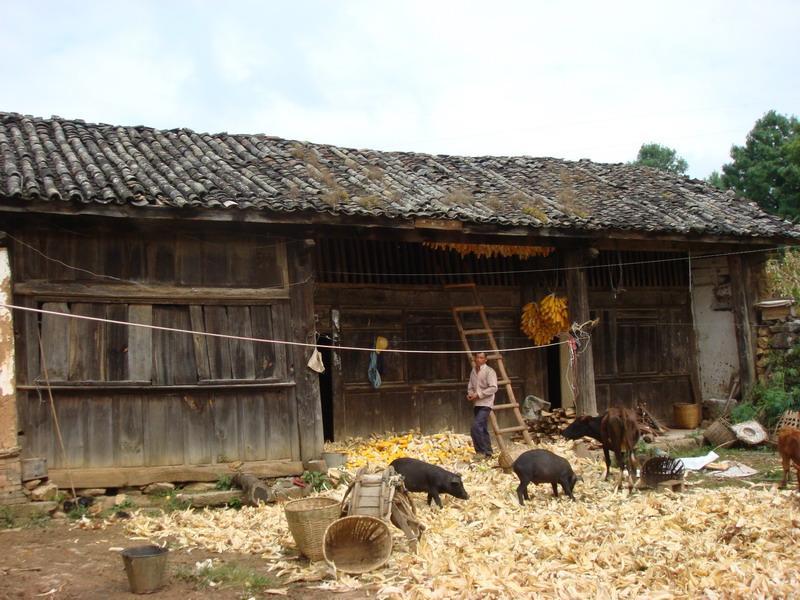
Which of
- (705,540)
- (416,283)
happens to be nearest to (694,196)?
(416,283)

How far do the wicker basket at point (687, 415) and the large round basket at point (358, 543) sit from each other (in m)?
9.45

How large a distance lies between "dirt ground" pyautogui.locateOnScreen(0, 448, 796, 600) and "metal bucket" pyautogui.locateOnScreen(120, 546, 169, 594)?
10 cm

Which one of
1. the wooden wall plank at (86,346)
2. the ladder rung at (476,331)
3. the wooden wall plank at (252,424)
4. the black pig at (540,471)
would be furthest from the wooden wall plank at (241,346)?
the ladder rung at (476,331)

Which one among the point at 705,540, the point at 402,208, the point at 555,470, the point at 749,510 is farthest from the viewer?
the point at 402,208

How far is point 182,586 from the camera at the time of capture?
22.2 ft

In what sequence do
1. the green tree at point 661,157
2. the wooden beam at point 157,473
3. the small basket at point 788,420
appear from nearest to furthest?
the wooden beam at point 157,473 → the small basket at point 788,420 → the green tree at point 661,157

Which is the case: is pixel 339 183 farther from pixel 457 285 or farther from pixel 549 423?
pixel 549 423

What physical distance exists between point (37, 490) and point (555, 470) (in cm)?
605

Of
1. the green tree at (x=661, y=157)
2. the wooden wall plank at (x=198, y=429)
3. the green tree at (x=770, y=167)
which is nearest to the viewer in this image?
the wooden wall plank at (x=198, y=429)

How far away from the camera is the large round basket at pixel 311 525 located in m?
7.21

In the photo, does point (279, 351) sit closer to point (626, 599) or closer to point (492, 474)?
point (492, 474)

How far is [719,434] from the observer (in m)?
13.5

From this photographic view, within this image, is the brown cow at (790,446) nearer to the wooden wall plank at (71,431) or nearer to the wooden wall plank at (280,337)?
the wooden wall plank at (280,337)

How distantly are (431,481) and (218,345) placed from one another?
3.52 meters
